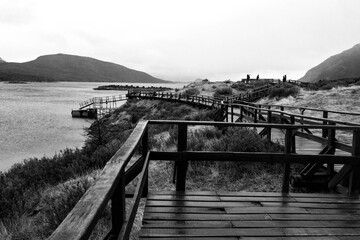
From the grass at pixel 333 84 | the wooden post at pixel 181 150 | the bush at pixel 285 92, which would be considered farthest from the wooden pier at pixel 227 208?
the grass at pixel 333 84

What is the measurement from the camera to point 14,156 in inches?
750

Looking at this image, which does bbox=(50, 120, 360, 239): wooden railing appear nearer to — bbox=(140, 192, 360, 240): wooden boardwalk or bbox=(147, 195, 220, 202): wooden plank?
bbox=(147, 195, 220, 202): wooden plank

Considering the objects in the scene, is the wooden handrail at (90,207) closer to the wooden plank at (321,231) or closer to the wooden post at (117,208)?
the wooden post at (117,208)

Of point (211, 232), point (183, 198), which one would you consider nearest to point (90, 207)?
point (211, 232)

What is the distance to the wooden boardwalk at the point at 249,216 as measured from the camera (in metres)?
2.76

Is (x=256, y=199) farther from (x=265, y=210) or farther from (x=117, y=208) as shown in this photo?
(x=117, y=208)

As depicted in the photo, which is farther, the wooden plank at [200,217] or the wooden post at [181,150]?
the wooden post at [181,150]

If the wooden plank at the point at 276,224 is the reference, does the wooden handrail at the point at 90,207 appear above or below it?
above

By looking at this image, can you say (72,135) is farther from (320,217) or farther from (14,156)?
(320,217)

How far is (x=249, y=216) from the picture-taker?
3.19 metres

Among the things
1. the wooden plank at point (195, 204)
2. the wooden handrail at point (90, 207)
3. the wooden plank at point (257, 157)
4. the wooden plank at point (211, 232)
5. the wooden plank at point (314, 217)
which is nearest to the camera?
the wooden handrail at point (90, 207)

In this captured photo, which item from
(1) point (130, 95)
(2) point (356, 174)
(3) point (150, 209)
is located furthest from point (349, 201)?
(1) point (130, 95)

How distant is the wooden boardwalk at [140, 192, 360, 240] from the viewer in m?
2.76

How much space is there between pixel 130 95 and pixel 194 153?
51.7 metres
